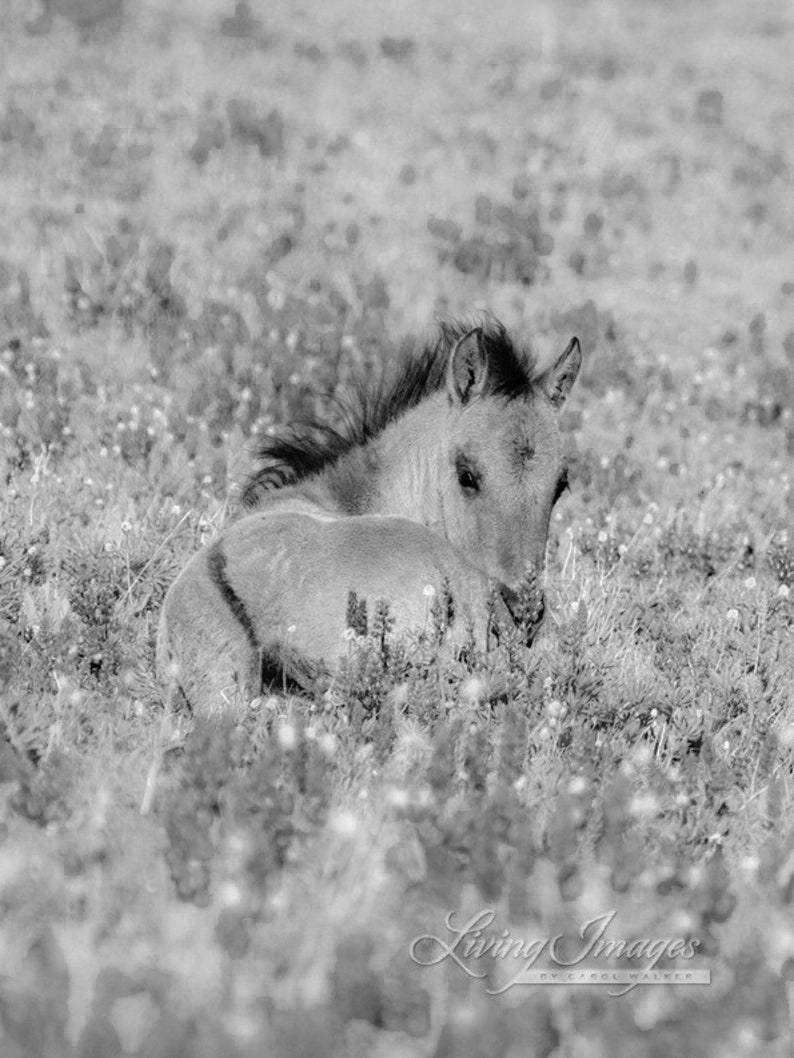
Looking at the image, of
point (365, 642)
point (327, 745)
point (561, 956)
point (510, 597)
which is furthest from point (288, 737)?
point (510, 597)

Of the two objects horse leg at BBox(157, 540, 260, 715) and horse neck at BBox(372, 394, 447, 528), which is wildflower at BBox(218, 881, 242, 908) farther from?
horse neck at BBox(372, 394, 447, 528)

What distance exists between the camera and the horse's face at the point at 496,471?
646 cm

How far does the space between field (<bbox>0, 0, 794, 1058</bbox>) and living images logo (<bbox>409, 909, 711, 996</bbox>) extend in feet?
0.05

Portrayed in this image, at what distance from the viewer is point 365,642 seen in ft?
Result: 18.2

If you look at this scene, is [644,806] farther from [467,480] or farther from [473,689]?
[467,480]

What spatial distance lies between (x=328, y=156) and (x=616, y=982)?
14.2m

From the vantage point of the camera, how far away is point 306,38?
2164 cm

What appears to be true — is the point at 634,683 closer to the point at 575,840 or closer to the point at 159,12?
the point at 575,840

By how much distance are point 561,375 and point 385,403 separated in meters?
1.07

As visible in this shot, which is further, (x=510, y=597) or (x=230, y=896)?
(x=510, y=597)

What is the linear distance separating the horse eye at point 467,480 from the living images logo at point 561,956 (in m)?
2.92

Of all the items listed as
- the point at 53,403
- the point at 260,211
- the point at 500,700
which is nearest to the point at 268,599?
the point at 500,700

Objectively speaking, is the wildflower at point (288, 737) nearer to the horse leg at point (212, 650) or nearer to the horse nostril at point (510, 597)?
the horse leg at point (212, 650)

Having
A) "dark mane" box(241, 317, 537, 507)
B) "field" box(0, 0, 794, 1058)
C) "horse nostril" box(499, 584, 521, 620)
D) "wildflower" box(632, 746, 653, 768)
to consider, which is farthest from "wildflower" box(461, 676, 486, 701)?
"dark mane" box(241, 317, 537, 507)
